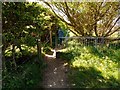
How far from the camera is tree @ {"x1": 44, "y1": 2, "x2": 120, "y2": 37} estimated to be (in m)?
11.2

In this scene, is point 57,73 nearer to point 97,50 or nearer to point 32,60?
point 32,60

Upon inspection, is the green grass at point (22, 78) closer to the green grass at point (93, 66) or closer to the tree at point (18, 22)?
the tree at point (18, 22)

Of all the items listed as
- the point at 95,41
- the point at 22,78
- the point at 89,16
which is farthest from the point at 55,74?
the point at 89,16

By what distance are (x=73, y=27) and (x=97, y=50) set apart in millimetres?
3346

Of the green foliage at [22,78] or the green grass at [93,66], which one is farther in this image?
the green grass at [93,66]

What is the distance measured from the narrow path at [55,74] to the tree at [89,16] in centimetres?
295

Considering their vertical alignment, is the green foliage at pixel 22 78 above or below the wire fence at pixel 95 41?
below

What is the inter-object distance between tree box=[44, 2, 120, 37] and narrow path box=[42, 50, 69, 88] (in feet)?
9.66

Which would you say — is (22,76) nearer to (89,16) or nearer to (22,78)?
(22,78)

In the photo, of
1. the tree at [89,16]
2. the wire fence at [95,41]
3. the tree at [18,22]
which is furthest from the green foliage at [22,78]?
the tree at [89,16]

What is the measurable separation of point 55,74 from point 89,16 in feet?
15.6

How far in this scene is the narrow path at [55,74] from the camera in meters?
7.00

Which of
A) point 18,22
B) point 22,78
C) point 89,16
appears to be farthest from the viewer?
point 89,16

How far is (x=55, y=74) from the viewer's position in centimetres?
806
